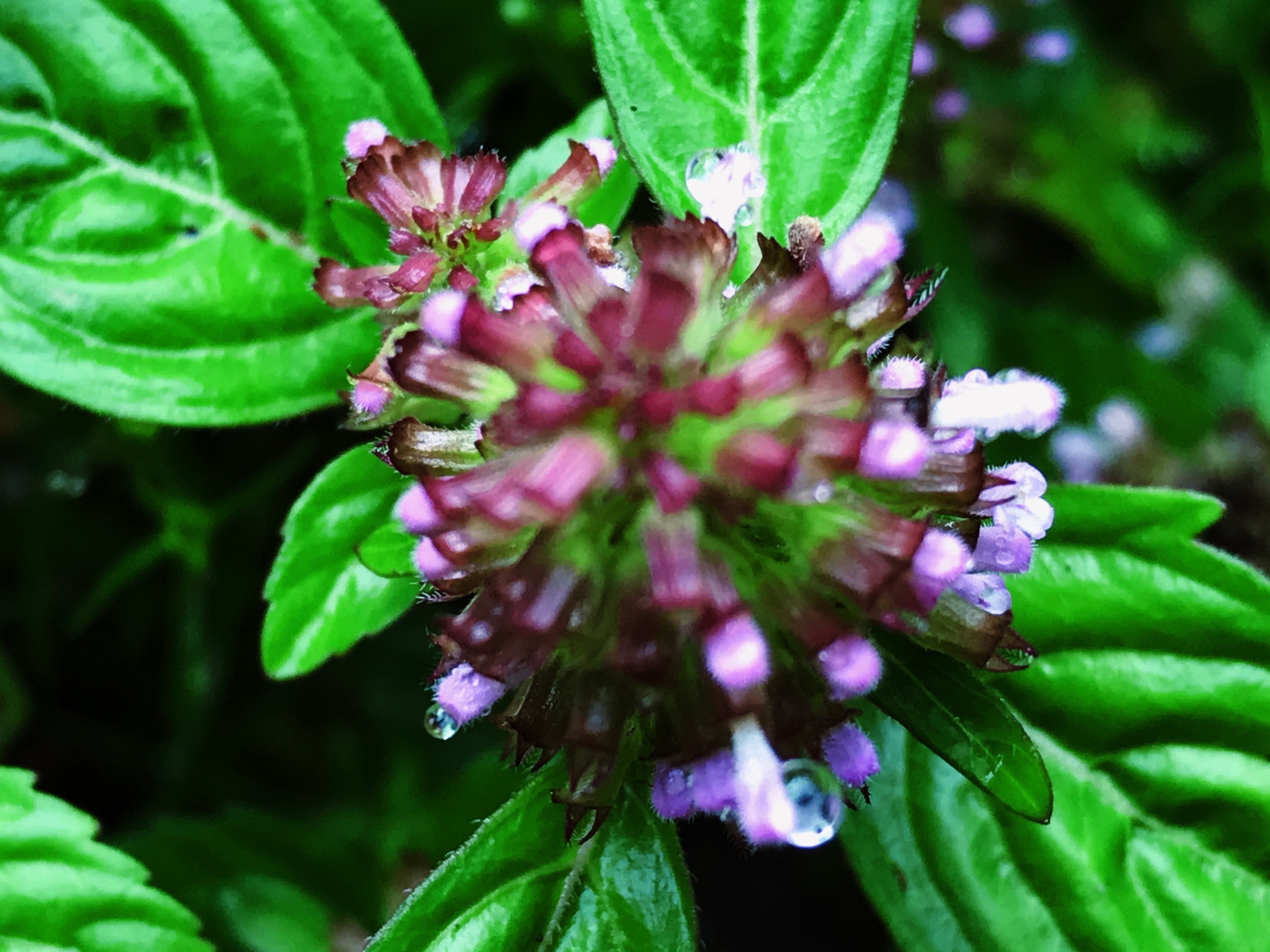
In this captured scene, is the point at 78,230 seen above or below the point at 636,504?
above

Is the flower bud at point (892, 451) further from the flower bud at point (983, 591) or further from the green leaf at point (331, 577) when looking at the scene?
the green leaf at point (331, 577)

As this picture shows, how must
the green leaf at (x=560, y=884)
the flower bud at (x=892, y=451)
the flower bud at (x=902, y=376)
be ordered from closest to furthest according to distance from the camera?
the flower bud at (x=892, y=451) < the flower bud at (x=902, y=376) < the green leaf at (x=560, y=884)

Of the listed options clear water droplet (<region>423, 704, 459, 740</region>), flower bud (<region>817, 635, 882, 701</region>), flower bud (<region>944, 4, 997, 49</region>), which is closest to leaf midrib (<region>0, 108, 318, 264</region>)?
clear water droplet (<region>423, 704, 459, 740</region>)

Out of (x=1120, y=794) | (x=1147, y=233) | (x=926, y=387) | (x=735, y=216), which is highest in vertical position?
(x=1147, y=233)

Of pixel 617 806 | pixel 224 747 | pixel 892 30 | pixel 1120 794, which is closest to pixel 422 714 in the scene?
pixel 224 747

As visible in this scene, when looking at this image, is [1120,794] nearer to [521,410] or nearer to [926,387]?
[926,387]

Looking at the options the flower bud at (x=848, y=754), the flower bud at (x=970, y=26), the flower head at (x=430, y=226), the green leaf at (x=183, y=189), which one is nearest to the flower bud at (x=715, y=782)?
the flower bud at (x=848, y=754)
